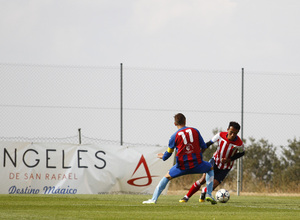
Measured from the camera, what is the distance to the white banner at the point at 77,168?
1938 cm

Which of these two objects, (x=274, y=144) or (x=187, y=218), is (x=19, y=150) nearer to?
(x=274, y=144)

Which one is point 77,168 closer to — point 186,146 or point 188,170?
point 188,170

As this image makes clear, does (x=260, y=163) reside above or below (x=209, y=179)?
below

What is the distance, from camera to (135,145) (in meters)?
20.9

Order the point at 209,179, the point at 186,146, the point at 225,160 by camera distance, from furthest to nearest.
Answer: the point at 225,160 → the point at 209,179 → the point at 186,146

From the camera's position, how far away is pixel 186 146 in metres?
12.5

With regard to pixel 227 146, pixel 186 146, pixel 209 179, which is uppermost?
pixel 186 146

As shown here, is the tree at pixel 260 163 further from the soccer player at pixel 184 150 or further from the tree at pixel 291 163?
the soccer player at pixel 184 150

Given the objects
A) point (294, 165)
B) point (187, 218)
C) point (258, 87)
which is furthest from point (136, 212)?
point (294, 165)

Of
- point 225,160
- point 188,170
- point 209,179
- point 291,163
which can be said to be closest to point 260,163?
point 291,163

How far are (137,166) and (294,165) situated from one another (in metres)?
7.40

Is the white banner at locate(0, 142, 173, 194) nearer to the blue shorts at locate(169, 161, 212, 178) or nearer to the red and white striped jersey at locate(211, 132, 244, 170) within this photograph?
the red and white striped jersey at locate(211, 132, 244, 170)

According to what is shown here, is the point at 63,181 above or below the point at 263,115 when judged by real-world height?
below

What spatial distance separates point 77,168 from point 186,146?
8.02m
